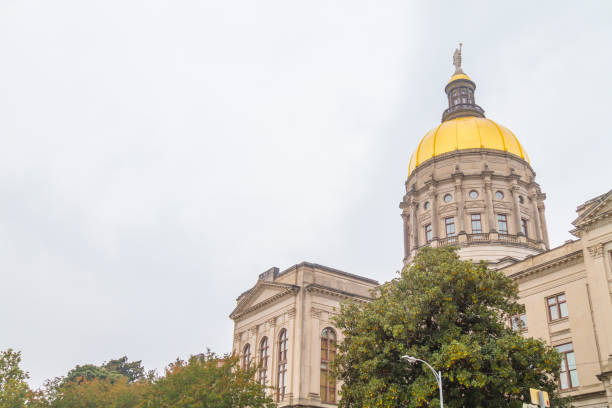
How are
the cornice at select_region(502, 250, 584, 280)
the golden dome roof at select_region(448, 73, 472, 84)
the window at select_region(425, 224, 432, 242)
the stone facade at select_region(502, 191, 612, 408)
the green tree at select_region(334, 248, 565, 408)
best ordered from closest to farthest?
the green tree at select_region(334, 248, 565, 408) < the stone facade at select_region(502, 191, 612, 408) < the cornice at select_region(502, 250, 584, 280) < the window at select_region(425, 224, 432, 242) < the golden dome roof at select_region(448, 73, 472, 84)

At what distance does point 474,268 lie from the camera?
100 feet

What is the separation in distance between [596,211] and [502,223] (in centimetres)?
2274

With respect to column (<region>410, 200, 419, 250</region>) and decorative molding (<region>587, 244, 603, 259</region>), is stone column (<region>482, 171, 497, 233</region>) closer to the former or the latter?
column (<region>410, 200, 419, 250</region>)

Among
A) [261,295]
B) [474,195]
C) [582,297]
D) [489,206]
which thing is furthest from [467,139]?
[582,297]

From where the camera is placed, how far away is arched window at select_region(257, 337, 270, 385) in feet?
172

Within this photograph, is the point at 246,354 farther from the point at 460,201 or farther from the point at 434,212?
the point at 460,201

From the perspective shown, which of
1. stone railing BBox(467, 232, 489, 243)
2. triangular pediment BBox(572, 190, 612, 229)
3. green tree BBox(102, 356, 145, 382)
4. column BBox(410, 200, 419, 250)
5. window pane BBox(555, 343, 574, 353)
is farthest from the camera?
green tree BBox(102, 356, 145, 382)

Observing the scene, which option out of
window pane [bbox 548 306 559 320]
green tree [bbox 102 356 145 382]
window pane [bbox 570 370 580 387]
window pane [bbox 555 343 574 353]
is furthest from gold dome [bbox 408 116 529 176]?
green tree [bbox 102 356 145 382]

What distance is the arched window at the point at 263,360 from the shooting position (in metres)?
52.4

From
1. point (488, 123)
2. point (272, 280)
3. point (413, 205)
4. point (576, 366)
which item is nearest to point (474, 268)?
point (576, 366)

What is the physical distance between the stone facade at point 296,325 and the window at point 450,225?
32.2ft

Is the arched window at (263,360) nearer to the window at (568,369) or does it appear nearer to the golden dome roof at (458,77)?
the window at (568,369)

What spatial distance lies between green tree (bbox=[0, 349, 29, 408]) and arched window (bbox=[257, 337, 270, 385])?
745 inches

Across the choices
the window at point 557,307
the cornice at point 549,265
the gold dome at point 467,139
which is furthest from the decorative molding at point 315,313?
the gold dome at point 467,139
